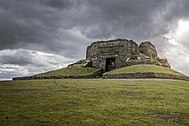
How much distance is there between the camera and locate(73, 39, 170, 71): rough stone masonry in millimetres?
53094

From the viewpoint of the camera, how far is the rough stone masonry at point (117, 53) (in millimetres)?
53094

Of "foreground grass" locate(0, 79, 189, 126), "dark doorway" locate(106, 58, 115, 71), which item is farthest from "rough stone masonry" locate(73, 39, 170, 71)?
"foreground grass" locate(0, 79, 189, 126)

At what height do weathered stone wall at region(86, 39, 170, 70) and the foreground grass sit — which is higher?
weathered stone wall at region(86, 39, 170, 70)

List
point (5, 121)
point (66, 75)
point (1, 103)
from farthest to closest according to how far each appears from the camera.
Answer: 1. point (66, 75)
2. point (1, 103)
3. point (5, 121)

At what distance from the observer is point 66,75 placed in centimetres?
4247

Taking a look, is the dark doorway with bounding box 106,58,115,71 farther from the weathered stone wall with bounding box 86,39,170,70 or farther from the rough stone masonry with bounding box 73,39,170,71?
the weathered stone wall with bounding box 86,39,170,70

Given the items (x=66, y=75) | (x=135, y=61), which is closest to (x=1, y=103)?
(x=66, y=75)

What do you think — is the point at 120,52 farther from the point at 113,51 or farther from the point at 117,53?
the point at 113,51

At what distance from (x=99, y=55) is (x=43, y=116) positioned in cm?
4621

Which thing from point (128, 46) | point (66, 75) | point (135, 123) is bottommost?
point (135, 123)

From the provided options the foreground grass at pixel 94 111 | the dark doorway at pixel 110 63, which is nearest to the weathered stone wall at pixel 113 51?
the dark doorway at pixel 110 63

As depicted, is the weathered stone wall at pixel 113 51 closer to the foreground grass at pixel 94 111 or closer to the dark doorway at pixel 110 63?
the dark doorway at pixel 110 63

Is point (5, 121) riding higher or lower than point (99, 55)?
lower

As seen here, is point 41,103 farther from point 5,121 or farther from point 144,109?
point 144,109
